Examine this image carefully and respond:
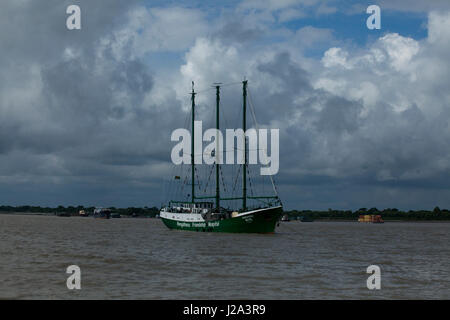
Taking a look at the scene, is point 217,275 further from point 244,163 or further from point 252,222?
point 244,163

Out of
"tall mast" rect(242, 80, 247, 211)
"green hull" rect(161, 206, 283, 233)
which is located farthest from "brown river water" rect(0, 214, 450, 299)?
"tall mast" rect(242, 80, 247, 211)

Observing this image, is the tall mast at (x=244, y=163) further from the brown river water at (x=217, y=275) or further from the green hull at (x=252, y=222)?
the brown river water at (x=217, y=275)

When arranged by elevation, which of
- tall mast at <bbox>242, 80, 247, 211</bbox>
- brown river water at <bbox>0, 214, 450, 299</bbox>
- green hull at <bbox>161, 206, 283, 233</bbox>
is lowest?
brown river water at <bbox>0, 214, 450, 299</bbox>

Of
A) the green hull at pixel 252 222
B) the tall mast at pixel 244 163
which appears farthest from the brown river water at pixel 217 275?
the tall mast at pixel 244 163

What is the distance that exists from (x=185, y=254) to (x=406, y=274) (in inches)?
856

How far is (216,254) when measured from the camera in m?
53.6

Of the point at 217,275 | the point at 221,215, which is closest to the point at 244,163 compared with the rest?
the point at 221,215

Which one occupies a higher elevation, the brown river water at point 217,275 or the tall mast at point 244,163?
the tall mast at point 244,163

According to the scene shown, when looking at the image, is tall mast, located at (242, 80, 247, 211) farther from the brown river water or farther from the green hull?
the brown river water
